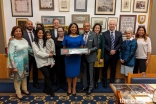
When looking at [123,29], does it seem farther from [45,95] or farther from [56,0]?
[45,95]

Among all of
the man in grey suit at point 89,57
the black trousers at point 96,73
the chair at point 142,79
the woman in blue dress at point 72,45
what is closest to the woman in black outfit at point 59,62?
the woman in blue dress at point 72,45

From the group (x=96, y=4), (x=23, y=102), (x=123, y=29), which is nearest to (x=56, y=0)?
(x=96, y=4)

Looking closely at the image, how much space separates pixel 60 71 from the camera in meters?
3.44

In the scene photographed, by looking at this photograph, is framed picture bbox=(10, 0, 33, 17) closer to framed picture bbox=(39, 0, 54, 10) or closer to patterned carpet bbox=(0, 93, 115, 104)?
framed picture bbox=(39, 0, 54, 10)

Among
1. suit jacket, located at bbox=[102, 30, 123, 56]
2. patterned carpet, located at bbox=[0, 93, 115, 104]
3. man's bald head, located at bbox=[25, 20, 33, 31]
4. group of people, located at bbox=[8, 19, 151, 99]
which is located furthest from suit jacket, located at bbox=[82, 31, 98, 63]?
man's bald head, located at bbox=[25, 20, 33, 31]

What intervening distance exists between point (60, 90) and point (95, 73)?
92cm

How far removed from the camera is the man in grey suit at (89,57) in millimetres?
3172

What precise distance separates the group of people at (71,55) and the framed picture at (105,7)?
611mm

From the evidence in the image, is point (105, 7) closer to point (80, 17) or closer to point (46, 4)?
point (80, 17)

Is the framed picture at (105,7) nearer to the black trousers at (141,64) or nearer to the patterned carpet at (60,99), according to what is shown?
the black trousers at (141,64)

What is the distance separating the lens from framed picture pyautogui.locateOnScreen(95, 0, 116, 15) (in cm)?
383

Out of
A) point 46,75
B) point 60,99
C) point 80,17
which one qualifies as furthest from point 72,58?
point 80,17

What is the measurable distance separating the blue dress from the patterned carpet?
47cm

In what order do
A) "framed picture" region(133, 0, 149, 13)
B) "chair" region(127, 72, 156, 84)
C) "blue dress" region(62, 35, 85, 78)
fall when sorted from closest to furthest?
"chair" region(127, 72, 156, 84) < "blue dress" region(62, 35, 85, 78) < "framed picture" region(133, 0, 149, 13)
